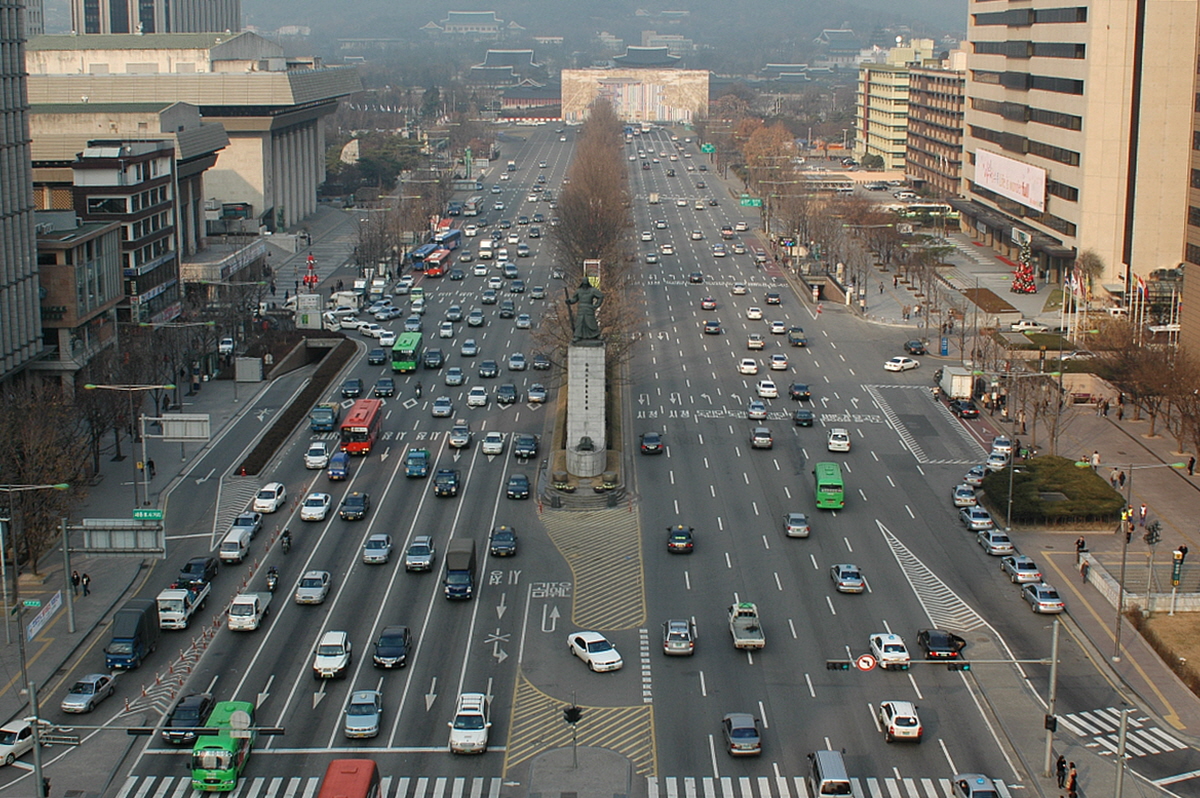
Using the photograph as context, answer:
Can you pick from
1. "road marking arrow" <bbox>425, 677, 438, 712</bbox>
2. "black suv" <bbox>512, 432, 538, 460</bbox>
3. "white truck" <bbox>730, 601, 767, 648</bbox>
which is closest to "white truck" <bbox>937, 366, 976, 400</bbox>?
"black suv" <bbox>512, 432, 538, 460</bbox>

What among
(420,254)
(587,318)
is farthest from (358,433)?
(420,254)

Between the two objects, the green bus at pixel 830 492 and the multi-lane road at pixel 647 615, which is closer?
the multi-lane road at pixel 647 615

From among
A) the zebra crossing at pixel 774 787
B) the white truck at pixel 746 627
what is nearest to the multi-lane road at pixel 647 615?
the zebra crossing at pixel 774 787

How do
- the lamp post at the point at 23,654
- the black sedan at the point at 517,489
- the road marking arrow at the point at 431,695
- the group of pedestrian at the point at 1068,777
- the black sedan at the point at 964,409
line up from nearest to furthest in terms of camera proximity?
the lamp post at the point at 23,654 < the group of pedestrian at the point at 1068,777 < the road marking arrow at the point at 431,695 < the black sedan at the point at 517,489 < the black sedan at the point at 964,409

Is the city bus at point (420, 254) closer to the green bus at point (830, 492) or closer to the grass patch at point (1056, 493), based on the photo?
the green bus at point (830, 492)

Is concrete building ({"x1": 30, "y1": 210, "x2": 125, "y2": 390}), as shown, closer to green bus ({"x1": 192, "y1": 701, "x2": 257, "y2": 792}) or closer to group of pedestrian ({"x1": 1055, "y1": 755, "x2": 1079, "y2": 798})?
green bus ({"x1": 192, "y1": 701, "x2": 257, "y2": 792})

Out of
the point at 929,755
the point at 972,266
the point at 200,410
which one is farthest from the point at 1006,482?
the point at 972,266

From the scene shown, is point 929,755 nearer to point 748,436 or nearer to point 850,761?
point 850,761

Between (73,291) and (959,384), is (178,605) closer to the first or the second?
(73,291)
